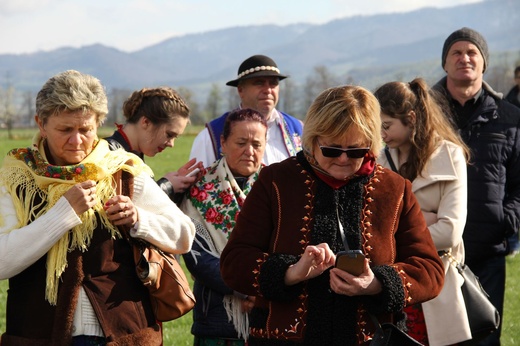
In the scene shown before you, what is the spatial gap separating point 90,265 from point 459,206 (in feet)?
7.16

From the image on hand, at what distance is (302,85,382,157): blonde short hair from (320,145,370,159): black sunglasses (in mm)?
59

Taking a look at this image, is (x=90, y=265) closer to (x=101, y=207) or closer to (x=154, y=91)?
(x=101, y=207)

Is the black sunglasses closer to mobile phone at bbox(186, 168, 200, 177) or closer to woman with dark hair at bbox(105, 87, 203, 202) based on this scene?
mobile phone at bbox(186, 168, 200, 177)

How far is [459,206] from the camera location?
4.76 metres

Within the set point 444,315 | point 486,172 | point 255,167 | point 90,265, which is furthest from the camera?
point 486,172

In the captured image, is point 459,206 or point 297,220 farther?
point 459,206

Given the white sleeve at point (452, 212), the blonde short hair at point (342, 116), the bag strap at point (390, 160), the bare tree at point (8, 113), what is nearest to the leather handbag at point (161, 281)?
the blonde short hair at point (342, 116)

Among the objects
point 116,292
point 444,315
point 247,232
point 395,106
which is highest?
point 395,106

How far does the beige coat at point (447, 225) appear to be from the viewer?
15.1 ft

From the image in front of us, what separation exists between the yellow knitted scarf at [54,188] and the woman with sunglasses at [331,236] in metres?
0.69

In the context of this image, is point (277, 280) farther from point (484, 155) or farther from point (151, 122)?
point (484, 155)

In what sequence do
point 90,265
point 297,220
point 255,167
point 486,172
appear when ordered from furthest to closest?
1. point 486,172
2. point 255,167
3. point 90,265
4. point 297,220

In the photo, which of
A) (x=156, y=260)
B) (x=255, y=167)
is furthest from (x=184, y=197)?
(x=156, y=260)

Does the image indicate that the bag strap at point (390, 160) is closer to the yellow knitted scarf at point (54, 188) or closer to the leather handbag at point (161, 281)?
the leather handbag at point (161, 281)
